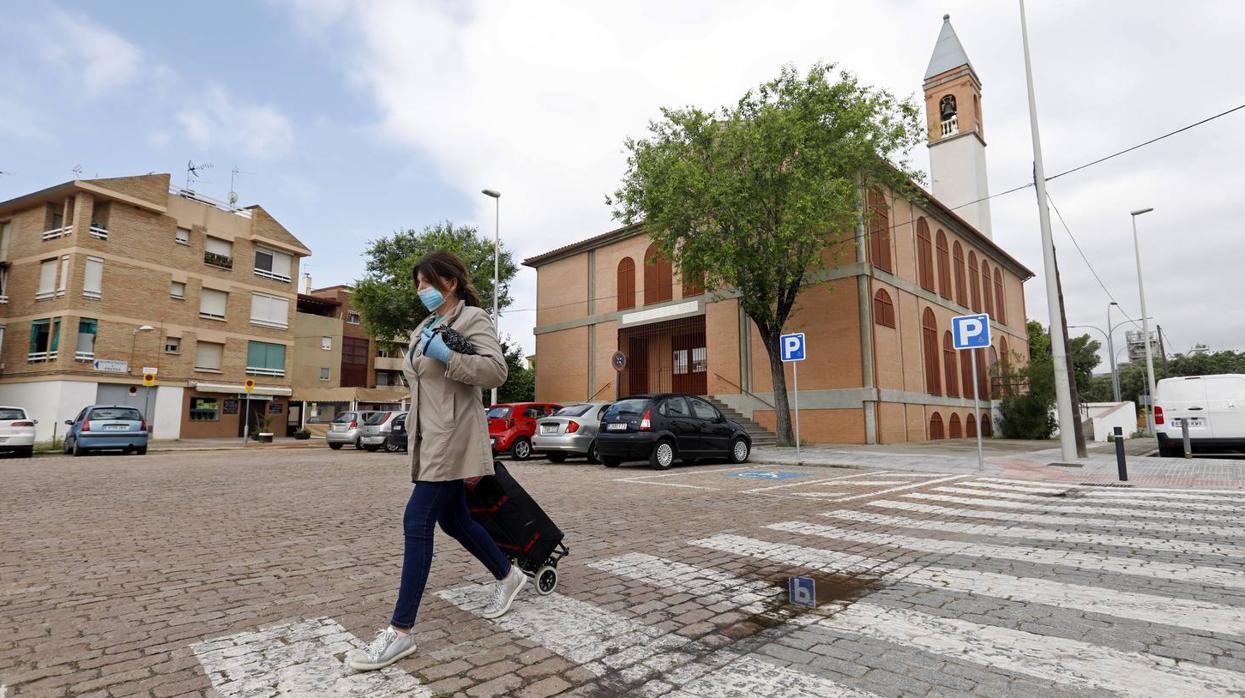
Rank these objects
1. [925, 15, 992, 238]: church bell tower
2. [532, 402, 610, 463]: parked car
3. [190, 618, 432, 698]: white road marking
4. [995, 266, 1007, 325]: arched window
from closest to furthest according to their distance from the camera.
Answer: [190, 618, 432, 698]: white road marking, [532, 402, 610, 463]: parked car, [995, 266, 1007, 325]: arched window, [925, 15, 992, 238]: church bell tower

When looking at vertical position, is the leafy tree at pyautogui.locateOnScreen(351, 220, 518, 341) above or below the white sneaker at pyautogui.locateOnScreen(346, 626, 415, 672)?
above

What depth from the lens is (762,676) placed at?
8.60ft

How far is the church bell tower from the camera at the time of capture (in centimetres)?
3984

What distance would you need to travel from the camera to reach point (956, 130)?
134ft

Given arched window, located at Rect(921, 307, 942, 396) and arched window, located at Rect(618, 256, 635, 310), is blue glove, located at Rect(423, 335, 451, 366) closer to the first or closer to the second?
arched window, located at Rect(921, 307, 942, 396)

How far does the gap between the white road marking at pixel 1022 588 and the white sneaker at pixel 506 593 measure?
1024 millimetres

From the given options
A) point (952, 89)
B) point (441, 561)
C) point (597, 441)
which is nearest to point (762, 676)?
point (441, 561)

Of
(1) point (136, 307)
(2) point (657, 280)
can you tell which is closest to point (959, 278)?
(2) point (657, 280)

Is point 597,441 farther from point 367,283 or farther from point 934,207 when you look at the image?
point 367,283

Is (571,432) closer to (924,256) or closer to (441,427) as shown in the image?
(441,427)

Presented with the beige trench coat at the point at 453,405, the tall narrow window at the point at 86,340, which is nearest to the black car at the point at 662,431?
the beige trench coat at the point at 453,405

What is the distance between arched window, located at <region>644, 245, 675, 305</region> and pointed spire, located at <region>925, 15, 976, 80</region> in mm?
28816

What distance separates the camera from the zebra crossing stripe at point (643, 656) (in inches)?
98.7

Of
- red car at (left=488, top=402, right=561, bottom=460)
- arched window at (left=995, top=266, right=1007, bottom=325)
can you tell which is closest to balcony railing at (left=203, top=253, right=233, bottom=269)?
red car at (left=488, top=402, right=561, bottom=460)
